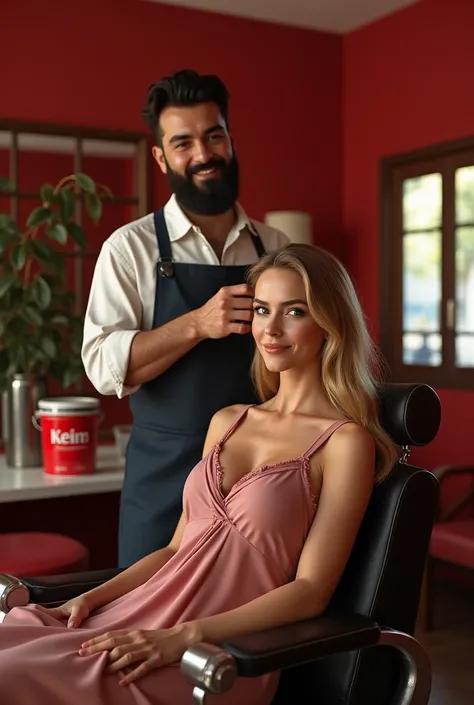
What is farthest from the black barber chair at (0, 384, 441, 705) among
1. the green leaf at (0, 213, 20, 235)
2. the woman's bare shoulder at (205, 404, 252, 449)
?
the green leaf at (0, 213, 20, 235)

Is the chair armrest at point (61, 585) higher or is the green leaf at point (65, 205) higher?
the green leaf at point (65, 205)

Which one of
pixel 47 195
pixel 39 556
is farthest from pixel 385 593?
pixel 47 195

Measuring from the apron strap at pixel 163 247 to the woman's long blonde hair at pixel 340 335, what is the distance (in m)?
0.43

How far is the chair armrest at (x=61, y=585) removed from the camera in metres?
1.73

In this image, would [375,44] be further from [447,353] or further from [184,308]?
[184,308]

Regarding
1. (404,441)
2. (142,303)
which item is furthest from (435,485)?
(142,303)

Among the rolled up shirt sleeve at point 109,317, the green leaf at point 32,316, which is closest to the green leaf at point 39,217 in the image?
the green leaf at point 32,316

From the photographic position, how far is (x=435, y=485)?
1659 mm

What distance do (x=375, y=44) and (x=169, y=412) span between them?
132 inches

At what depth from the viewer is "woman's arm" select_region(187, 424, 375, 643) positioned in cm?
150

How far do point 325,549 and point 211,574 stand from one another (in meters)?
0.23

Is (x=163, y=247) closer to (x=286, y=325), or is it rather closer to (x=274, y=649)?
(x=286, y=325)

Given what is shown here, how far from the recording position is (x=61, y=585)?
1.76 metres

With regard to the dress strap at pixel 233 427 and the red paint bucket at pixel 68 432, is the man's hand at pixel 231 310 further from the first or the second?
the red paint bucket at pixel 68 432
